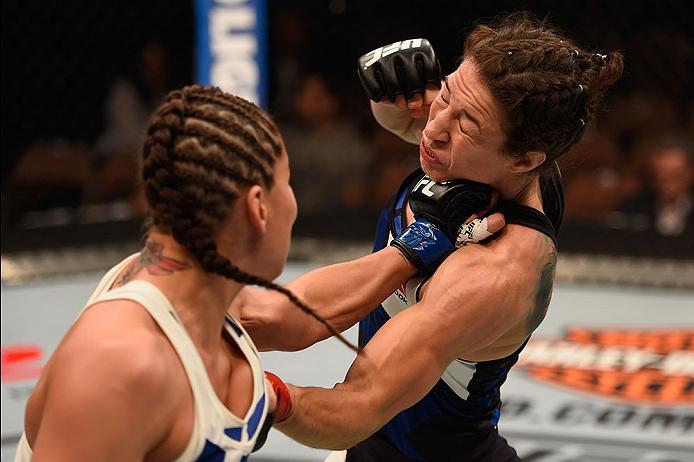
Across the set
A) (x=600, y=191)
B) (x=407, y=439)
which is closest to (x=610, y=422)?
(x=407, y=439)

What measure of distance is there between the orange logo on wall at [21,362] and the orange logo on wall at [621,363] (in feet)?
5.26

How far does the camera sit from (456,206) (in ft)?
6.01

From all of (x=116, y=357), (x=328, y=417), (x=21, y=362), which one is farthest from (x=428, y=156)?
(x=21, y=362)

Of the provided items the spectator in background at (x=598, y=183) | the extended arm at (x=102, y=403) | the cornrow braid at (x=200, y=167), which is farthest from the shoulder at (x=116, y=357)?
the spectator in background at (x=598, y=183)

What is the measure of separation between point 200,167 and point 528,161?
2.37ft

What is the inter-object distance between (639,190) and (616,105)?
2.59 feet

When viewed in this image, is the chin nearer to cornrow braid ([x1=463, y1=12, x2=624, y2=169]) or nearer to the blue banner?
cornrow braid ([x1=463, y1=12, x2=624, y2=169])

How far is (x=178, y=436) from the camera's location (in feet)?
4.22

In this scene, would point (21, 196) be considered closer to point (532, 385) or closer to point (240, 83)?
point (240, 83)

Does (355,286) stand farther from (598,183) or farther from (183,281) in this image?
(598,183)

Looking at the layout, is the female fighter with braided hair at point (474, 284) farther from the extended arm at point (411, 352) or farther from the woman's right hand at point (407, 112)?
the woman's right hand at point (407, 112)

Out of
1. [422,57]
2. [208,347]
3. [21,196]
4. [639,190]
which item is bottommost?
[21,196]

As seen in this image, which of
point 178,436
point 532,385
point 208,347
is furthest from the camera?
point 532,385

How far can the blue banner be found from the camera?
5.25 m
